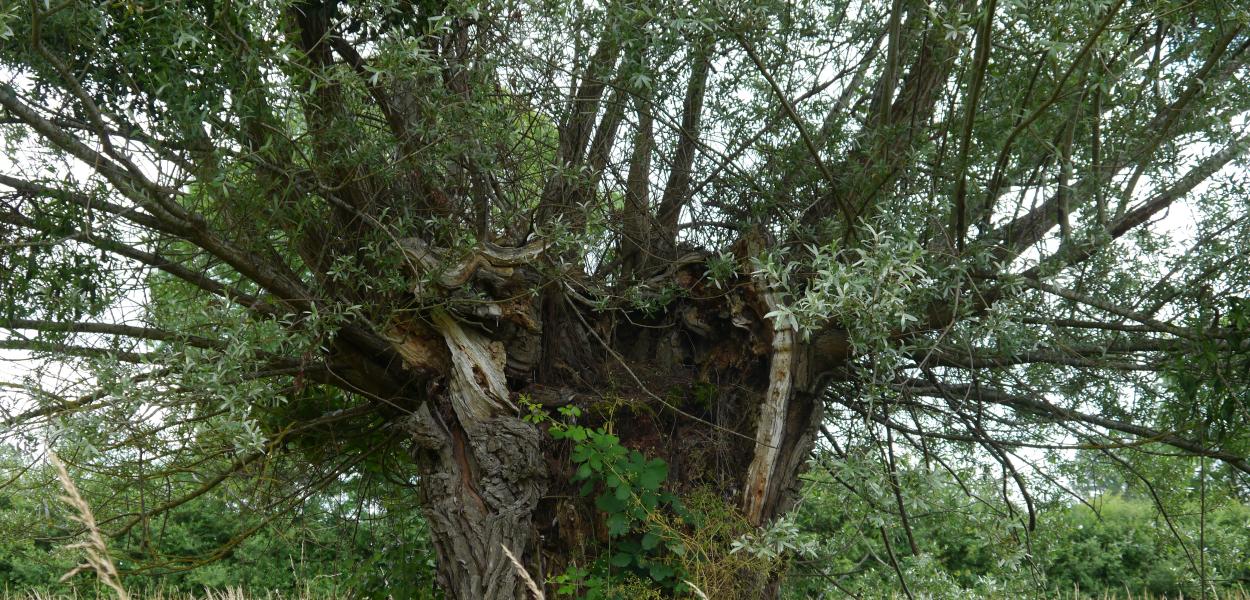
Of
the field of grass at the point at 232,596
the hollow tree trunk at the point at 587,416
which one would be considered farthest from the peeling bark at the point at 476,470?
the field of grass at the point at 232,596

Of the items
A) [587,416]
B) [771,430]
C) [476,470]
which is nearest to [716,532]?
[771,430]

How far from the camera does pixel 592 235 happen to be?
4832mm

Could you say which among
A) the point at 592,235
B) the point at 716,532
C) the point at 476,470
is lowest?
the point at 716,532

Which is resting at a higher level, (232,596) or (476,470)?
(476,470)

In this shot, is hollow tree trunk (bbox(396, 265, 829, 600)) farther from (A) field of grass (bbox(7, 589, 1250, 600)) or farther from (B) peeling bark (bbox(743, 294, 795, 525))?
(A) field of grass (bbox(7, 589, 1250, 600))

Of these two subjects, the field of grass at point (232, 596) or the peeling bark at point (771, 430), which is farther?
the field of grass at point (232, 596)

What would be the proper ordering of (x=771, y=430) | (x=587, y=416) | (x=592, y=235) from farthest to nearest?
(x=587, y=416), (x=771, y=430), (x=592, y=235)

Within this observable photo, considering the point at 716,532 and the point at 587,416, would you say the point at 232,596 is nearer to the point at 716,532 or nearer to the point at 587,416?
the point at 587,416

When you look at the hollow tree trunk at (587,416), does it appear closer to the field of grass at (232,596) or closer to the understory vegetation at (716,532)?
the understory vegetation at (716,532)

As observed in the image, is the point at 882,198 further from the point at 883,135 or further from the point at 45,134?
the point at 45,134

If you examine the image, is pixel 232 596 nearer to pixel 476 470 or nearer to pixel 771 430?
pixel 476 470

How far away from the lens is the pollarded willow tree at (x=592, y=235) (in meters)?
3.94

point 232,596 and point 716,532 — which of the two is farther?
point 232,596

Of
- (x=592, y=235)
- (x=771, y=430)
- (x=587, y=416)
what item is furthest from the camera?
(x=587, y=416)
